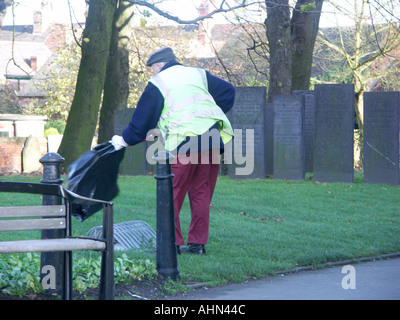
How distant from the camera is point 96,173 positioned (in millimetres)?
5812

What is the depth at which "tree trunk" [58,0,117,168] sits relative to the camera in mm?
14727

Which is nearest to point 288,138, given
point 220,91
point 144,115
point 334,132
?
point 334,132

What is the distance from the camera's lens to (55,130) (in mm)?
38625

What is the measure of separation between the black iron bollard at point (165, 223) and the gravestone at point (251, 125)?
9.14 m

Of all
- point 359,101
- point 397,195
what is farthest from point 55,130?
point 397,195

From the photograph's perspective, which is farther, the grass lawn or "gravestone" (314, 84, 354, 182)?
"gravestone" (314, 84, 354, 182)

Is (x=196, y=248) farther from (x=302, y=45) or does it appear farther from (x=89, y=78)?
(x=302, y=45)

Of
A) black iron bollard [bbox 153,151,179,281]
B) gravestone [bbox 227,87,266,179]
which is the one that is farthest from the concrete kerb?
gravestone [bbox 227,87,266,179]

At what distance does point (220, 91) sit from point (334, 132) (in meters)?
7.43

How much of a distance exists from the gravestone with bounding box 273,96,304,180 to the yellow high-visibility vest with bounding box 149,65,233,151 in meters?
8.22

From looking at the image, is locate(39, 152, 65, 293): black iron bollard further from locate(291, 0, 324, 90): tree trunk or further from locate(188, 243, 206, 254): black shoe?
locate(291, 0, 324, 90): tree trunk

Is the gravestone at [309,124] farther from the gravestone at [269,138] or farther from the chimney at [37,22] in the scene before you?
the chimney at [37,22]

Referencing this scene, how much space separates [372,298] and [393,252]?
2.45 metres

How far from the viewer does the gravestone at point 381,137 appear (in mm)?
13305
